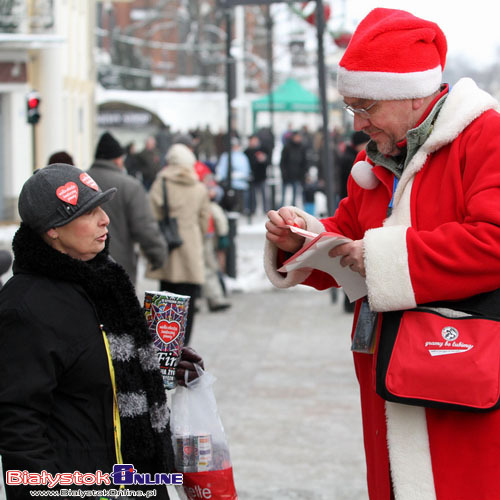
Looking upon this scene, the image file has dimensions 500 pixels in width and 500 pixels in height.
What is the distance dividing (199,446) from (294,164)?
21.4 metres

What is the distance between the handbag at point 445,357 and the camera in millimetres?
2807

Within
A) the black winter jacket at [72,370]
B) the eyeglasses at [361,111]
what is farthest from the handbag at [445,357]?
the black winter jacket at [72,370]

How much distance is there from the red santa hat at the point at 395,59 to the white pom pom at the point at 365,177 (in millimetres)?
244

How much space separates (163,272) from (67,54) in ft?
63.8

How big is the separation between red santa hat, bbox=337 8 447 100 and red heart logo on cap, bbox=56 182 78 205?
2.96 ft

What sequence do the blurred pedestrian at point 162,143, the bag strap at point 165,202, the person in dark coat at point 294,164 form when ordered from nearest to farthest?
the bag strap at point 165,202 < the person in dark coat at point 294,164 < the blurred pedestrian at point 162,143

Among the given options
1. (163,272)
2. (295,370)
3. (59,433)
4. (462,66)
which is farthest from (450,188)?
(462,66)

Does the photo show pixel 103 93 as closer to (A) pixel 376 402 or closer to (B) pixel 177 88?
(B) pixel 177 88

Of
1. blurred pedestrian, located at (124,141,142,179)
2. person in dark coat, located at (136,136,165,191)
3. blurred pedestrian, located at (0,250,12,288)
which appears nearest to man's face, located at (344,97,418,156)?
blurred pedestrian, located at (0,250,12,288)

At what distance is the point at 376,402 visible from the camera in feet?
10.4

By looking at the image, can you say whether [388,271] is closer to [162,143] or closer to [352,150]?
[352,150]

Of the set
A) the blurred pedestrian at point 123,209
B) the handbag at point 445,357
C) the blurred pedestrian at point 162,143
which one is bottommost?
the blurred pedestrian at point 162,143

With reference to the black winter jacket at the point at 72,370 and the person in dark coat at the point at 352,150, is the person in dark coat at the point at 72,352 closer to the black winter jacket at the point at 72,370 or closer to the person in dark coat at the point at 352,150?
the black winter jacket at the point at 72,370

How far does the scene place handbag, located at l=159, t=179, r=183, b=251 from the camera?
945cm
